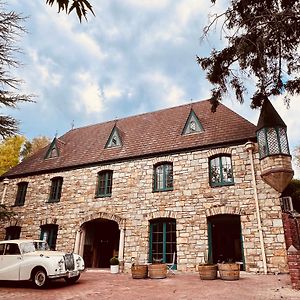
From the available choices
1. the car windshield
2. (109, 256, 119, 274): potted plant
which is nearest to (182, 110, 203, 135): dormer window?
(109, 256, 119, 274): potted plant

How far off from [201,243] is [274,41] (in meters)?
7.74

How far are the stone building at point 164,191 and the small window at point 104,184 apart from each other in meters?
0.05

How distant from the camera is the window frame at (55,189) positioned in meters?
14.9

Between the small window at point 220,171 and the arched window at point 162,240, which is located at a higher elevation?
the small window at point 220,171

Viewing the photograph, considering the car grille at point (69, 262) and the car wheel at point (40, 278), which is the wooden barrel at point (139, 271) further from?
the car wheel at point (40, 278)

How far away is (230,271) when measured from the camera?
8.64 metres

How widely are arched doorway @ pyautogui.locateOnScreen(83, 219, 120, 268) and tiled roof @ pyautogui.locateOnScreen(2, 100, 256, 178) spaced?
3578 mm

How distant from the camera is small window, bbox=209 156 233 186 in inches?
452

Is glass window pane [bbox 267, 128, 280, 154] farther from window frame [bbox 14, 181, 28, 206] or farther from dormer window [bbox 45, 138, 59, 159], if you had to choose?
window frame [bbox 14, 181, 28, 206]

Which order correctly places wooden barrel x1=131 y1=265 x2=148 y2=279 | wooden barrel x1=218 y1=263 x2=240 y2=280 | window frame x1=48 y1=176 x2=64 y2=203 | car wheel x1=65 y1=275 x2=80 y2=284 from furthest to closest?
window frame x1=48 y1=176 x2=64 y2=203 → wooden barrel x1=131 y1=265 x2=148 y2=279 → car wheel x1=65 y1=275 x2=80 y2=284 → wooden barrel x1=218 y1=263 x2=240 y2=280

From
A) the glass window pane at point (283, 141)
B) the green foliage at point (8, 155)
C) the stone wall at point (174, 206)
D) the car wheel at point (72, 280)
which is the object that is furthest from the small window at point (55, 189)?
the glass window pane at point (283, 141)

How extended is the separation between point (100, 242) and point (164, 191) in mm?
5744

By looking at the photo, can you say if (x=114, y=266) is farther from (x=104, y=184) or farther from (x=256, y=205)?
(x=256, y=205)

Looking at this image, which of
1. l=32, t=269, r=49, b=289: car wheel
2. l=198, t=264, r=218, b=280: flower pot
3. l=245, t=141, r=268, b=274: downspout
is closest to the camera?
l=32, t=269, r=49, b=289: car wheel
